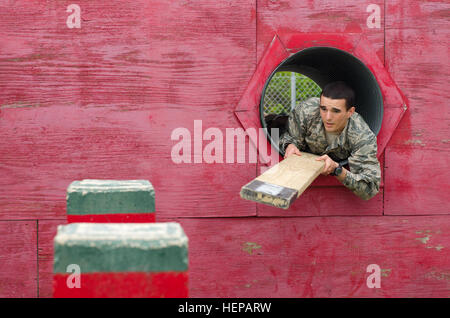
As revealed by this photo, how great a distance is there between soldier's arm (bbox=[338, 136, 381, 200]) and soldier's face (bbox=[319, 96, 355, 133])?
24cm

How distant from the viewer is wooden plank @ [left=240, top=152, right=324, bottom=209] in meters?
2.46

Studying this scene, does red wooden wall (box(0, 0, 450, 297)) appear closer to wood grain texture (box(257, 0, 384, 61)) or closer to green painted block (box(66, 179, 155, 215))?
wood grain texture (box(257, 0, 384, 61))

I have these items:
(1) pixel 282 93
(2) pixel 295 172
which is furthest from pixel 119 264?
(1) pixel 282 93

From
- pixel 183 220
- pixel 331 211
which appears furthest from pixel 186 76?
pixel 331 211

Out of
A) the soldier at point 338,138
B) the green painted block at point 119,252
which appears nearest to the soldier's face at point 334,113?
the soldier at point 338,138

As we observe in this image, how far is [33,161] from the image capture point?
9.77 feet

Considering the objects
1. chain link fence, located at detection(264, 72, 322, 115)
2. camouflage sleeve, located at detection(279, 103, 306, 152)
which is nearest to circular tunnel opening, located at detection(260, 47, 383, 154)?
camouflage sleeve, located at detection(279, 103, 306, 152)

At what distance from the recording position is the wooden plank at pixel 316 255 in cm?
310

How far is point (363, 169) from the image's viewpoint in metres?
2.93

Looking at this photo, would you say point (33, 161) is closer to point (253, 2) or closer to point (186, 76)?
point (186, 76)

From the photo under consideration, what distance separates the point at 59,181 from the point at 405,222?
2.28m

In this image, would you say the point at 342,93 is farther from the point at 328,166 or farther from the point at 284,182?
the point at 284,182

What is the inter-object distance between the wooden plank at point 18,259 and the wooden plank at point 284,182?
1458mm

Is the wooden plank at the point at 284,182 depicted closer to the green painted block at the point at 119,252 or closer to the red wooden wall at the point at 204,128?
the red wooden wall at the point at 204,128
